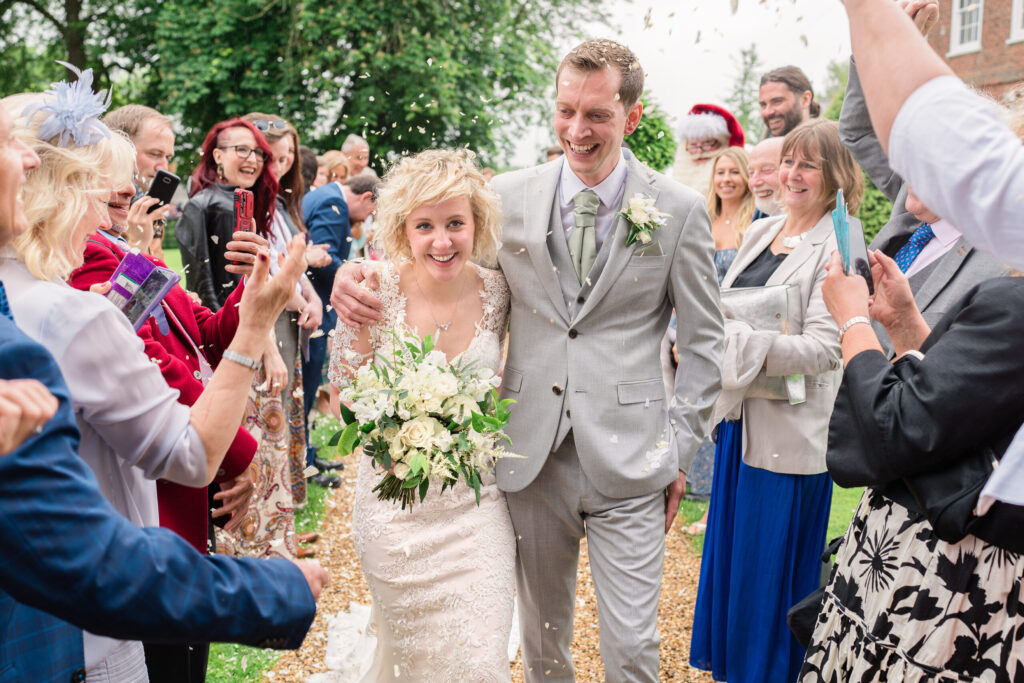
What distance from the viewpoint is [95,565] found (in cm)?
123

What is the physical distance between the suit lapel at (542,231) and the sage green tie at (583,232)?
0.10 m

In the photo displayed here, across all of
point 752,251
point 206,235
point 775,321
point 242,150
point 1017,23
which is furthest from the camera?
point 1017,23

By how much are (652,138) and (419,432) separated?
7598 mm

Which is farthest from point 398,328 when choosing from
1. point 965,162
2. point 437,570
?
point 965,162

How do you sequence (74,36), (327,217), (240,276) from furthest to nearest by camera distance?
(74,36), (327,217), (240,276)

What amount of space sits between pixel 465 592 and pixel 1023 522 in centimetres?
186

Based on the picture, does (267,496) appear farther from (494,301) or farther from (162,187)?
(494,301)

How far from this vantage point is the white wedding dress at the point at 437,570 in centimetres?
300

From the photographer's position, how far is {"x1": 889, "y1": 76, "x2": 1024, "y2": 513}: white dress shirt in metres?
1.31

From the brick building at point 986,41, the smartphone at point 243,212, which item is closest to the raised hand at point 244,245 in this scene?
the smartphone at point 243,212

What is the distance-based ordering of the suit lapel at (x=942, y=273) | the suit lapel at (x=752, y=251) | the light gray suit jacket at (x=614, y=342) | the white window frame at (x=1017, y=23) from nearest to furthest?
1. the suit lapel at (x=942, y=273)
2. the light gray suit jacket at (x=614, y=342)
3. the suit lapel at (x=752, y=251)
4. the white window frame at (x=1017, y=23)

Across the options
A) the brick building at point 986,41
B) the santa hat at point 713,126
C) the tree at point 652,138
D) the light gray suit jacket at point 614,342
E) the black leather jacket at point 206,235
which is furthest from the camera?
the brick building at point 986,41

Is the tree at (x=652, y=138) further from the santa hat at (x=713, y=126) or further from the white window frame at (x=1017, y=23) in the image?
the white window frame at (x=1017, y=23)

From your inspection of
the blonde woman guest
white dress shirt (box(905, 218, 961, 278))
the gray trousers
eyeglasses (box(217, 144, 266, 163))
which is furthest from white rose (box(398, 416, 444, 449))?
the blonde woman guest
